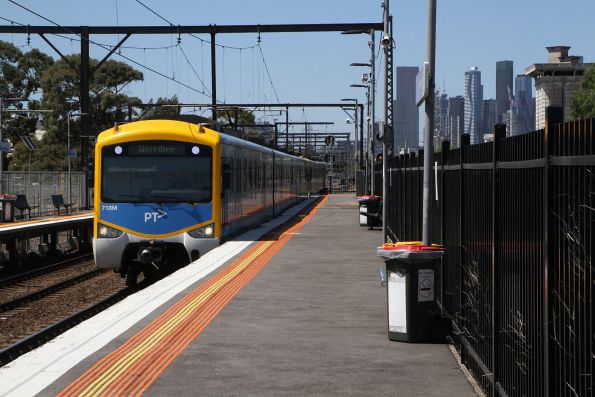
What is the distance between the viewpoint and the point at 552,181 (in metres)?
5.33

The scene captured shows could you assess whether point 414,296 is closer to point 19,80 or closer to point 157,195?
point 157,195

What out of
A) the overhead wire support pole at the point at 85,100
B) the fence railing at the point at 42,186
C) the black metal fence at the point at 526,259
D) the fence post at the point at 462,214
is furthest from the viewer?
the fence railing at the point at 42,186

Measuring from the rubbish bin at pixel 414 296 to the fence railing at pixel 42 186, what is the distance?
112 ft

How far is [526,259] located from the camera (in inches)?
238

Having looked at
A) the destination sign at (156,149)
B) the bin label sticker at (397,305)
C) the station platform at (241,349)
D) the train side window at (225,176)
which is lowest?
the station platform at (241,349)

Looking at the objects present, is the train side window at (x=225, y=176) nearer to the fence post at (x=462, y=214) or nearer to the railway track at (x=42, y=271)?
the railway track at (x=42, y=271)

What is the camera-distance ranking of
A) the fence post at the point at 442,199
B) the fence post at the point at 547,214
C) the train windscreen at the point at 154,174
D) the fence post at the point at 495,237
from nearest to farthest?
the fence post at the point at 547,214, the fence post at the point at 495,237, the fence post at the point at 442,199, the train windscreen at the point at 154,174

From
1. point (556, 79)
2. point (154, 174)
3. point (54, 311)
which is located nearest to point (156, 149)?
point (154, 174)

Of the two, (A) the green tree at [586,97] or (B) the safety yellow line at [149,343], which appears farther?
(A) the green tree at [586,97]

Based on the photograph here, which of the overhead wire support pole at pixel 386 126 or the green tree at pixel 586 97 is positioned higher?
the green tree at pixel 586 97

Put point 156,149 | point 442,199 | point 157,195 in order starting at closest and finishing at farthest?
point 442,199
point 157,195
point 156,149

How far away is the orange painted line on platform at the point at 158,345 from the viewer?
317 inches

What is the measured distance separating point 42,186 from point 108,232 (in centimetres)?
2857

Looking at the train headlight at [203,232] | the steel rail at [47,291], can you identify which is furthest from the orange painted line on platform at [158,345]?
the steel rail at [47,291]
